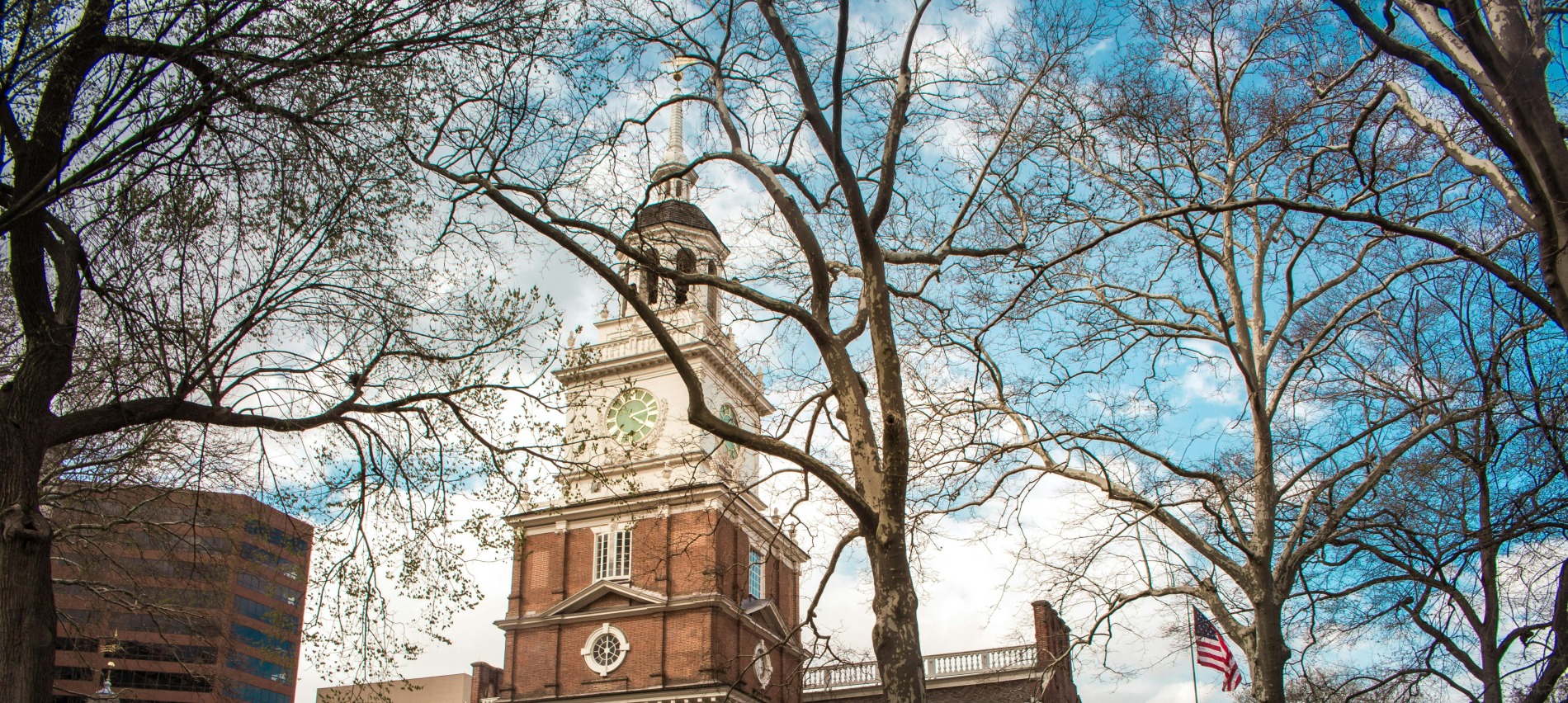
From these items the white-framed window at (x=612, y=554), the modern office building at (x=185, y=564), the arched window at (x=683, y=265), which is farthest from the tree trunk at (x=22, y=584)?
the white-framed window at (x=612, y=554)

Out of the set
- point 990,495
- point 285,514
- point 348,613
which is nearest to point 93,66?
point 285,514

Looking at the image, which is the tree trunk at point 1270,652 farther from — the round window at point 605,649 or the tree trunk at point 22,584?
the round window at point 605,649

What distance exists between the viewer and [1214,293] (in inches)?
590

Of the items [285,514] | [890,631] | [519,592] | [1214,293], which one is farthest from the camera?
[519,592]

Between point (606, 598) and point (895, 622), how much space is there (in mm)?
29972

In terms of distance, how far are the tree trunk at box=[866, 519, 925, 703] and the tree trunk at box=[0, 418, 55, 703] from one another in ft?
21.4

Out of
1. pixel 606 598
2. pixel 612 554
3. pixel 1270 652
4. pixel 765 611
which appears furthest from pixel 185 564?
pixel 765 611

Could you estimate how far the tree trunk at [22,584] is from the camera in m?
8.95

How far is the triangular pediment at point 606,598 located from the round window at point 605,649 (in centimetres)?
83

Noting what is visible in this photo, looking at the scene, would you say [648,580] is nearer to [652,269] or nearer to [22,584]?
[652,269]

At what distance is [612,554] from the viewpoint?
3950cm

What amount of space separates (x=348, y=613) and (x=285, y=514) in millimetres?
1281

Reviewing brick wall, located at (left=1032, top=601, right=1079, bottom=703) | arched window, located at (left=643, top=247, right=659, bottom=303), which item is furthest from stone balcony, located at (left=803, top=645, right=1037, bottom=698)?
arched window, located at (left=643, top=247, right=659, bottom=303)

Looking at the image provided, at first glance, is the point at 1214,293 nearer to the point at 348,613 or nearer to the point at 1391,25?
the point at 1391,25
